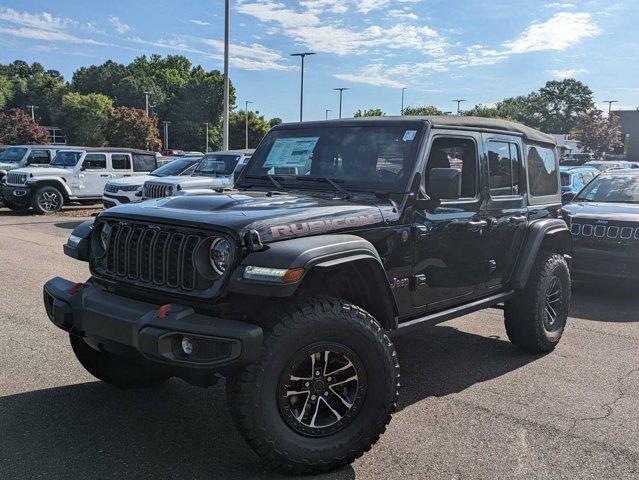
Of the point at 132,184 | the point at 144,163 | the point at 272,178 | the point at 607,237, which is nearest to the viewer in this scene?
the point at 272,178

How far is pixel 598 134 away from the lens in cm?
5184

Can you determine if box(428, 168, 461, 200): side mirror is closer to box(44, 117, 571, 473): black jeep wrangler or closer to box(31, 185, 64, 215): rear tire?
box(44, 117, 571, 473): black jeep wrangler

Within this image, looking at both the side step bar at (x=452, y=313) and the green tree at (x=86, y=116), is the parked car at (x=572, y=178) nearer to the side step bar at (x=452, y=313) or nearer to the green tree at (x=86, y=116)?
the side step bar at (x=452, y=313)

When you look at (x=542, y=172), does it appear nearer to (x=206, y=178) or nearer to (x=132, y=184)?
(x=206, y=178)

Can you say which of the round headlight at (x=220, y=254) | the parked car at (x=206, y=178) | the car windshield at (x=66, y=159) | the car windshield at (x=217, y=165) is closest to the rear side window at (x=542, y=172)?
the round headlight at (x=220, y=254)

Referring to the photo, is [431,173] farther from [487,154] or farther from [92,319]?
[92,319]

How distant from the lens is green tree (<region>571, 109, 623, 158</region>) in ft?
170

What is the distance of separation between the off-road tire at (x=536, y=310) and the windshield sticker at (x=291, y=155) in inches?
85.2

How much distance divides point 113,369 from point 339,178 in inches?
81.3

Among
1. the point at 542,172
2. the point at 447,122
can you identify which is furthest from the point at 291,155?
the point at 542,172

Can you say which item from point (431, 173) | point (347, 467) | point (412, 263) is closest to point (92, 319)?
point (347, 467)

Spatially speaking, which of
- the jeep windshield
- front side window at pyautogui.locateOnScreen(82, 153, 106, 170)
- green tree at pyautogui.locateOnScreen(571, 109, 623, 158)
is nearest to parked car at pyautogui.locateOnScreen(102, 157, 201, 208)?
front side window at pyautogui.locateOnScreen(82, 153, 106, 170)

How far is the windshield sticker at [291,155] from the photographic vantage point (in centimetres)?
441

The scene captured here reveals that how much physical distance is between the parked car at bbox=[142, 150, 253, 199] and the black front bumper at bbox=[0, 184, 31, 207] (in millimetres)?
4911
